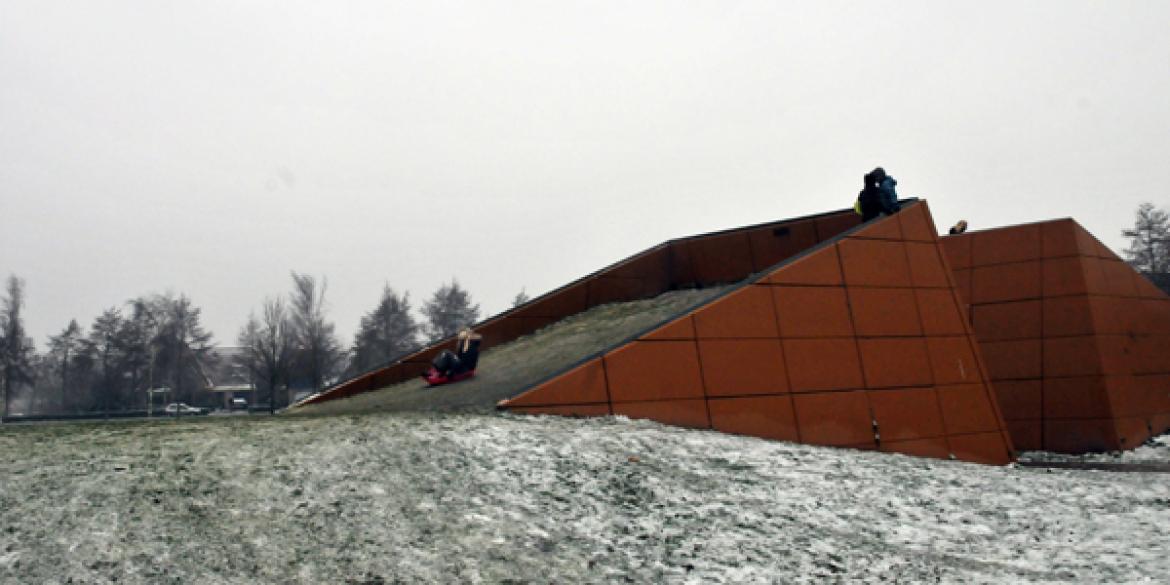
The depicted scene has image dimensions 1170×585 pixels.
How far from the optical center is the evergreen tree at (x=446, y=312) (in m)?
69.6

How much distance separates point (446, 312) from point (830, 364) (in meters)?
58.9

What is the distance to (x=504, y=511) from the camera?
768 cm

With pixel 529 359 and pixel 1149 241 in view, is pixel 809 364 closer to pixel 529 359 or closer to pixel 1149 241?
pixel 529 359

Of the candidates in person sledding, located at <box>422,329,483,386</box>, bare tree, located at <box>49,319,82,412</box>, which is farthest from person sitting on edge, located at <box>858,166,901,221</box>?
bare tree, located at <box>49,319,82,412</box>

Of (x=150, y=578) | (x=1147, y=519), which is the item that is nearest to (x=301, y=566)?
(x=150, y=578)

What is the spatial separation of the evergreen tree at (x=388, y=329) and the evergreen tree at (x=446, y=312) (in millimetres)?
1598

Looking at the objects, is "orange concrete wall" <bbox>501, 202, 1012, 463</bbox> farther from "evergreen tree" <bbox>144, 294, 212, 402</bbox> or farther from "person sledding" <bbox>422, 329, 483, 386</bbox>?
"evergreen tree" <bbox>144, 294, 212, 402</bbox>

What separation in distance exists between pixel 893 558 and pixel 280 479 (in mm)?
6163

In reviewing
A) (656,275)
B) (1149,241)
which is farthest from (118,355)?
Answer: (1149,241)

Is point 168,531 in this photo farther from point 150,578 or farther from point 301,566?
point 301,566

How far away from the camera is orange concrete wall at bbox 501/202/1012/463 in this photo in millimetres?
11812

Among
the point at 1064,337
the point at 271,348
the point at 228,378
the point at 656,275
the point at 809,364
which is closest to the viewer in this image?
the point at 809,364

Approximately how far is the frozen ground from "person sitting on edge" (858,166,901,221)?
3.38 meters

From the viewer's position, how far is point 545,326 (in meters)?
20.5
